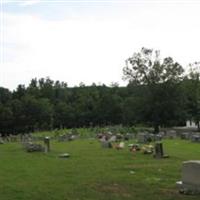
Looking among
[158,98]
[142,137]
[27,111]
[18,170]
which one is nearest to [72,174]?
[18,170]

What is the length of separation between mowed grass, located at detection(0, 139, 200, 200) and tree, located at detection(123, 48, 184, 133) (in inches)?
1556

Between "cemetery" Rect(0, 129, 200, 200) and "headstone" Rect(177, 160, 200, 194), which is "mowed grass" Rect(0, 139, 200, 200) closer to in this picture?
"cemetery" Rect(0, 129, 200, 200)

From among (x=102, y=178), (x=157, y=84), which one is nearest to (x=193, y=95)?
(x=157, y=84)

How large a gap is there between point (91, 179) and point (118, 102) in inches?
2865

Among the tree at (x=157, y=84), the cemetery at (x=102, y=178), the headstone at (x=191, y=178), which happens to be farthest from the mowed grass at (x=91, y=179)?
the tree at (x=157, y=84)

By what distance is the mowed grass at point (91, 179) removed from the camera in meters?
13.2

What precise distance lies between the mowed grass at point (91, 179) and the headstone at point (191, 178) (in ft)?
0.94

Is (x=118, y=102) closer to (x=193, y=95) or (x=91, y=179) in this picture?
(x=193, y=95)

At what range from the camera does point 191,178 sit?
13461 millimetres

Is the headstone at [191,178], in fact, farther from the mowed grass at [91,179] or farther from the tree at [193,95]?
the tree at [193,95]

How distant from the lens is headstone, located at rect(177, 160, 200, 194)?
43.7 ft

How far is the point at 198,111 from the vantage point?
69875mm

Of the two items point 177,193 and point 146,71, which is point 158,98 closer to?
point 146,71

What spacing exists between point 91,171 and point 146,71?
1859 inches
